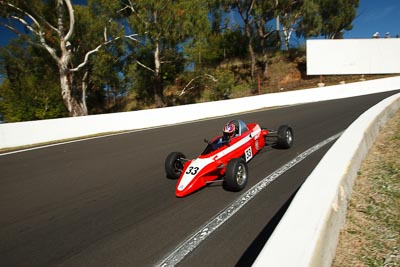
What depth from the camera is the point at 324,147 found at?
663 centimetres

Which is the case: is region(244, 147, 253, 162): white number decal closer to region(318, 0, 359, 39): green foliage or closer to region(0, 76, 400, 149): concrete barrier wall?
region(0, 76, 400, 149): concrete barrier wall

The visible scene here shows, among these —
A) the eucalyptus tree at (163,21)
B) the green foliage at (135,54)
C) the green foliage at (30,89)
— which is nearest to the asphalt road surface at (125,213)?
the green foliage at (135,54)

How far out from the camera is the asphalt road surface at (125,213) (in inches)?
122

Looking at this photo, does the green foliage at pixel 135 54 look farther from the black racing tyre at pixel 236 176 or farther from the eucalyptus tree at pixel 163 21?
the black racing tyre at pixel 236 176

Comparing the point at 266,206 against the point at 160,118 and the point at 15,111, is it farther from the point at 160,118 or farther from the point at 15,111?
the point at 15,111

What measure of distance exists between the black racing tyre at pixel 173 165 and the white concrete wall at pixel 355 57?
29204mm

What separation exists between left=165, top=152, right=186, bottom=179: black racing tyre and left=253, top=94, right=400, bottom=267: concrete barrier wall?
2.79m

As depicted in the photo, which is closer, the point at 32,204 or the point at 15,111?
the point at 32,204

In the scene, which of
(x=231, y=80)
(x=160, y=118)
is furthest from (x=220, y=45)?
(x=160, y=118)

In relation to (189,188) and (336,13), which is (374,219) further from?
(336,13)

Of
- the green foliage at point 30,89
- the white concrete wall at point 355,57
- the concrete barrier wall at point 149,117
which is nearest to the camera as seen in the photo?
the concrete barrier wall at point 149,117

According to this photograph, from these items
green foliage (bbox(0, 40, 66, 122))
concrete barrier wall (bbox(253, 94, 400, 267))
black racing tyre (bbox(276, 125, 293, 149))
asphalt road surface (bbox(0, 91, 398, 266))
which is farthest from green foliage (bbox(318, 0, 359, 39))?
concrete barrier wall (bbox(253, 94, 400, 267))

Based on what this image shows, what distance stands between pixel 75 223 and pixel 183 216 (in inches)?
59.7

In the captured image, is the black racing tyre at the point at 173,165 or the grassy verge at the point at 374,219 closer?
the grassy verge at the point at 374,219
